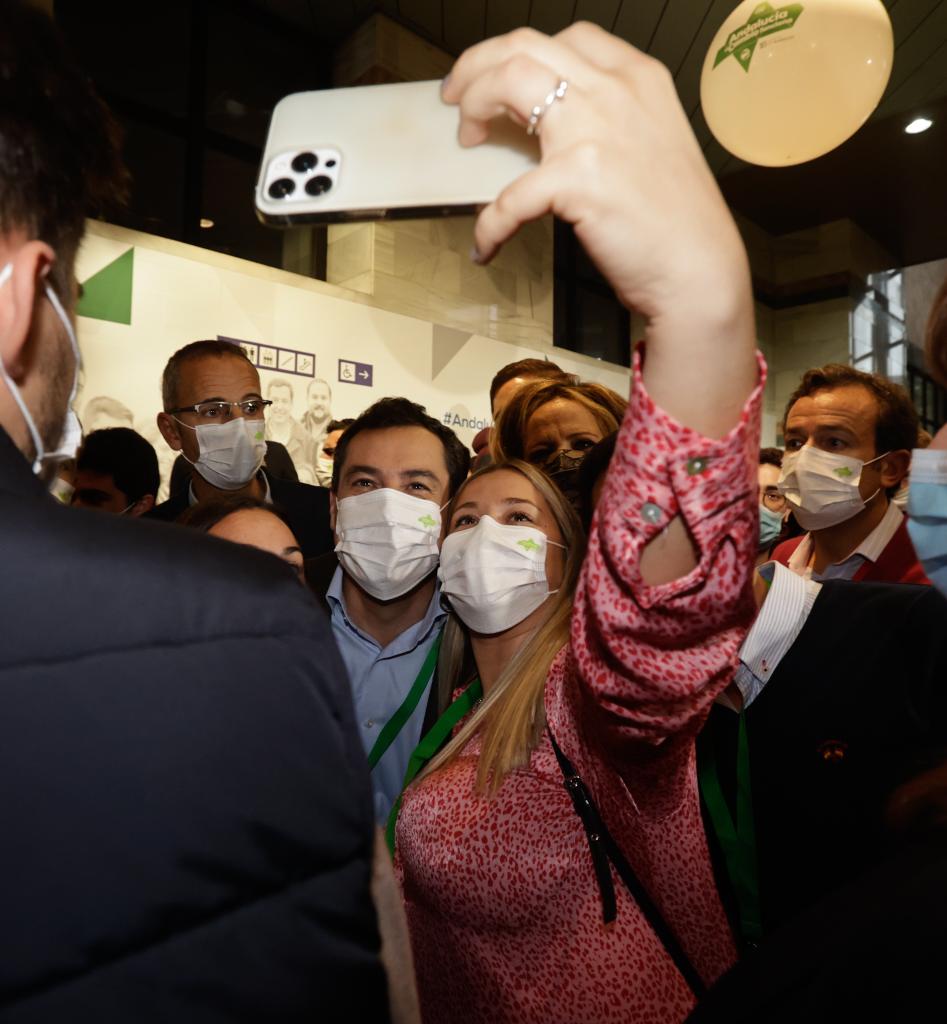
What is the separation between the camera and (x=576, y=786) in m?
1.27

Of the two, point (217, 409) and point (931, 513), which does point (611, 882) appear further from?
point (217, 409)

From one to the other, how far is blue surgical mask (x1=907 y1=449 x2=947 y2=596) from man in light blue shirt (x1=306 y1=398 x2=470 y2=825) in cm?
130

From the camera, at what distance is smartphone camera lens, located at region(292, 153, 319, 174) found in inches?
28.1

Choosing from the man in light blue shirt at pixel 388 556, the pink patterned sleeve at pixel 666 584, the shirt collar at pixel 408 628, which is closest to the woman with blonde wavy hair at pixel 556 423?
the man in light blue shirt at pixel 388 556

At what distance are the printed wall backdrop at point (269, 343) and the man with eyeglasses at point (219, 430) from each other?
114cm

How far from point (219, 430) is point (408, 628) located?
1128mm

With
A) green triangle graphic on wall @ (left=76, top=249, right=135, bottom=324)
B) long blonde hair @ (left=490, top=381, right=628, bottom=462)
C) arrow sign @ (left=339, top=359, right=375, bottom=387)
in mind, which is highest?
green triangle graphic on wall @ (left=76, top=249, right=135, bottom=324)

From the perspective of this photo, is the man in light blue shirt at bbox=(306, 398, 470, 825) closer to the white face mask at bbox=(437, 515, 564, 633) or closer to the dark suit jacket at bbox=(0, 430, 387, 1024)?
the white face mask at bbox=(437, 515, 564, 633)

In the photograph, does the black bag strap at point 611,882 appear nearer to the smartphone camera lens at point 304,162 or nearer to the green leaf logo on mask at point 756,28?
the smartphone camera lens at point 304,162

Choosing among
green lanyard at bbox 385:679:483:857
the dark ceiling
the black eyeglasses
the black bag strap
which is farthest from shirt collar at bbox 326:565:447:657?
the dark ceiling

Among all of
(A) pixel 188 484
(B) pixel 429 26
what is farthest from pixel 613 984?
(B) pixel 429 26

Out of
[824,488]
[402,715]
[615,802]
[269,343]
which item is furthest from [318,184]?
[269,343]

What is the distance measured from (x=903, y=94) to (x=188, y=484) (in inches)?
268

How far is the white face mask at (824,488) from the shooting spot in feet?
9.50
